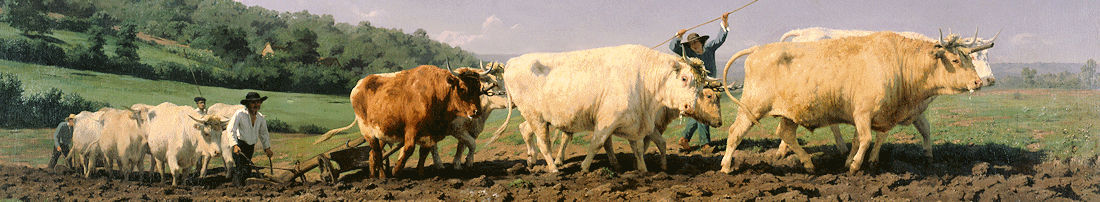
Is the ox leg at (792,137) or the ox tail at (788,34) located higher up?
the ox tail at (788,34)

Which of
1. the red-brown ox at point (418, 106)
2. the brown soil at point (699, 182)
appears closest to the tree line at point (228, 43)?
the brown soil at point (699, 182)

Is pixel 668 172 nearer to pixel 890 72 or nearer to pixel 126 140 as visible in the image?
pixel 890 72

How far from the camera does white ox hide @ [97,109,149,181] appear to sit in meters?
8.86

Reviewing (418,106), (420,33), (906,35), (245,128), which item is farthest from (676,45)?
(245,128)

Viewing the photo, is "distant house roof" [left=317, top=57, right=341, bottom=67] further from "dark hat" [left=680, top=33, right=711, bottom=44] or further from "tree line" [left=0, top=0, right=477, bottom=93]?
"dark hat" [left=680, top=33, right=711, bottom=44]

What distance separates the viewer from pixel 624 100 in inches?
309

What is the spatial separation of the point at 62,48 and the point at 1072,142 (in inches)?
511

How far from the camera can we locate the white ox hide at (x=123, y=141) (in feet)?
29.1

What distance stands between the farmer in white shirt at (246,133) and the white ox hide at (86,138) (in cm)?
213

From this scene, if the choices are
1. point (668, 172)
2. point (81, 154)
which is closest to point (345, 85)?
point (81, 154)

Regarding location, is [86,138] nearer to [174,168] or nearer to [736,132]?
[174,168]

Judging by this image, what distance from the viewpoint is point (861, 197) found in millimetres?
6746

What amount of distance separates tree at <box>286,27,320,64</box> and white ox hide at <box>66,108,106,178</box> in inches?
110

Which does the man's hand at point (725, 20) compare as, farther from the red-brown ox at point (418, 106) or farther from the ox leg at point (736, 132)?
the red-brown ox at point (418, 106)
